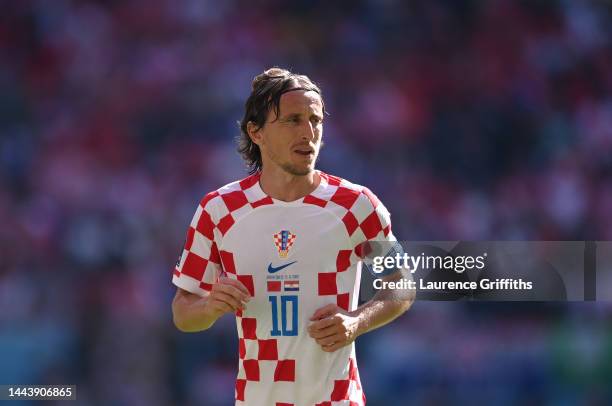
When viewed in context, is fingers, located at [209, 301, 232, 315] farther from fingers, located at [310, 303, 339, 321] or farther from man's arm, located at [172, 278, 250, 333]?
fingers, located at [310, 303, 339, 321]

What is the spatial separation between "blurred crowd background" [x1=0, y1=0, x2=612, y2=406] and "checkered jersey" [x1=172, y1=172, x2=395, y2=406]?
145 inches

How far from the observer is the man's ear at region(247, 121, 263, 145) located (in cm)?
338

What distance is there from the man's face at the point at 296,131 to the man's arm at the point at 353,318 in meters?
0.51

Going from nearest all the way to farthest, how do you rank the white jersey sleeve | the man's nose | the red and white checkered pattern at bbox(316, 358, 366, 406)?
the red and white checkered pattern at bbox(316, 358, 366, 406) < the man's nose < the white jersey sleeve

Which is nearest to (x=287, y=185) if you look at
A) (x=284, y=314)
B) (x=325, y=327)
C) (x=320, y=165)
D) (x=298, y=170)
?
(x=298, y=170)

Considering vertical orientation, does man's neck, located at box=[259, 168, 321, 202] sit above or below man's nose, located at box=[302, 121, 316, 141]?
below

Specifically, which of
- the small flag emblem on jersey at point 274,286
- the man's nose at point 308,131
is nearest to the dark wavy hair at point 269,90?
the man's nose at point 308,131

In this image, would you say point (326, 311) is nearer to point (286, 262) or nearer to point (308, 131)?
point (286, 262)

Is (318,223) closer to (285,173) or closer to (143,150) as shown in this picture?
(285,173)

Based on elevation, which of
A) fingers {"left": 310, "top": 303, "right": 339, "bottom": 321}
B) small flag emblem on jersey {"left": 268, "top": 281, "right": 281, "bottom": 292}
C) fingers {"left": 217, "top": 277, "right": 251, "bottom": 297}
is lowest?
fingers {"left": 310, "top": 303, "right": 339, "bottom": 321}

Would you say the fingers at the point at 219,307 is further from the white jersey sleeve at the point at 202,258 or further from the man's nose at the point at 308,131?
the man's nose at the point at 308,131

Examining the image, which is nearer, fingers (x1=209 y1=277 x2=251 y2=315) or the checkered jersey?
fingers (x1=209 y1=277 x2=251 y2=315)

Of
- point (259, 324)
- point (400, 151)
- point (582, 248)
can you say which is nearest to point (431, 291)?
point (582, 248)

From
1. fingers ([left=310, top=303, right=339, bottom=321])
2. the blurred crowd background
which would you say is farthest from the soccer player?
the blurred crowd background
